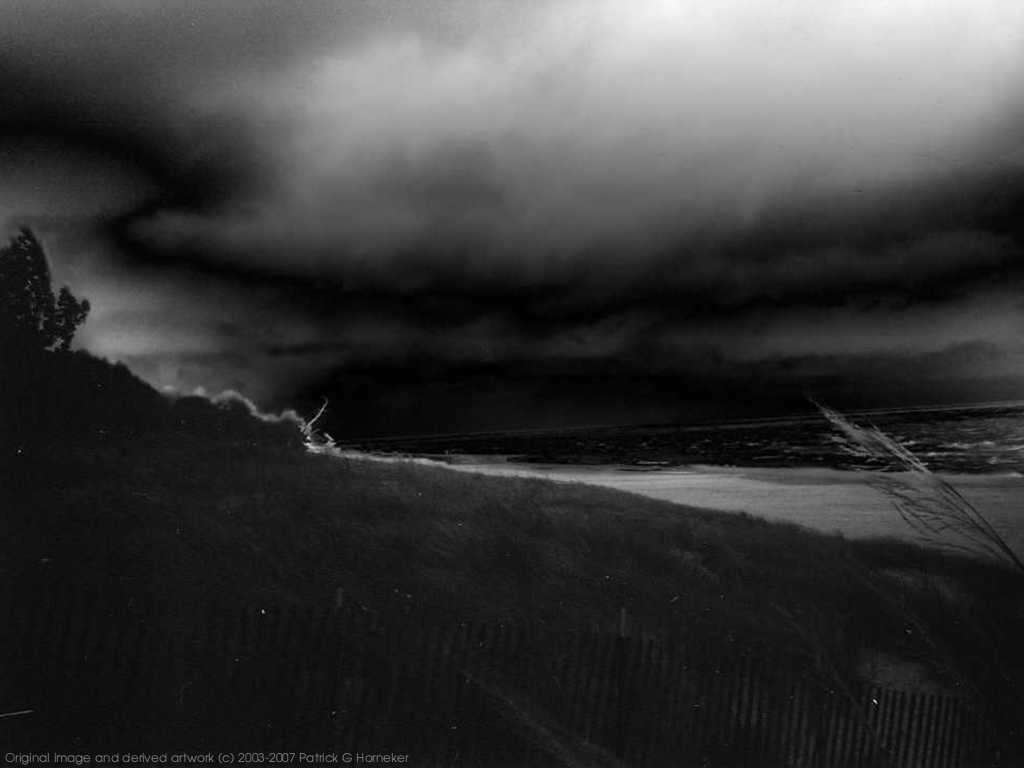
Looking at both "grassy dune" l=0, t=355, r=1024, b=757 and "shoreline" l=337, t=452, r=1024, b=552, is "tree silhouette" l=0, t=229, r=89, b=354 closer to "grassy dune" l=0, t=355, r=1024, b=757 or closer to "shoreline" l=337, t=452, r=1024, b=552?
"grassy dune" l=0, t=355, r=1024, b=757

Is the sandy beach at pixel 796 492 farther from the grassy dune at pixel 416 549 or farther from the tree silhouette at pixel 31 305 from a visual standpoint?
the tree silhouette at pixel 31 305

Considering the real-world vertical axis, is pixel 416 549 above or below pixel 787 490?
below

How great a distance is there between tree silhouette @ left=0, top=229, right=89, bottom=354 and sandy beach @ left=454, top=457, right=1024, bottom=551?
6080mm

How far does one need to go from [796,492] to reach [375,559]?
962 cm

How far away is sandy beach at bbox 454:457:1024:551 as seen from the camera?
424 inches

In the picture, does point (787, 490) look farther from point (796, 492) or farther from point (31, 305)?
point (31, 305)

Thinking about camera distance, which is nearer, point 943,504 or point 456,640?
point 943,504

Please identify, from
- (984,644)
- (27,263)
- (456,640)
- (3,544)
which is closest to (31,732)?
(3,544)

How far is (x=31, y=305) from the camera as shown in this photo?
8.15m

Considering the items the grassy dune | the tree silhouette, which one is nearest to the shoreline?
the grassy dune

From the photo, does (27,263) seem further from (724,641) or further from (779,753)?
(779,753)

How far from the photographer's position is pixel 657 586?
31.2 feet

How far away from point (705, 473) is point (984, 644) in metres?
6.43

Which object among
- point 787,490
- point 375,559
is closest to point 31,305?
point 375,559
